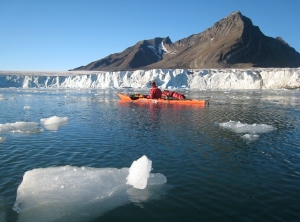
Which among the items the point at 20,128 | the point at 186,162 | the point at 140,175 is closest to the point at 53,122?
the point at 20,128

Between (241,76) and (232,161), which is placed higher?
(241,76)

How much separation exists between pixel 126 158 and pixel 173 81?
240 ft

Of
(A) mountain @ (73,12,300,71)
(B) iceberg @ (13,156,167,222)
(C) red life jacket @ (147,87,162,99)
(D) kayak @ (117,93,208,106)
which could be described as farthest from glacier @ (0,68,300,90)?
(B) iceberg @ (13,156,167,222)

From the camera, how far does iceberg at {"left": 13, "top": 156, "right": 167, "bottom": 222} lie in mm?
5941

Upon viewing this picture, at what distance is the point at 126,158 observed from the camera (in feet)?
33.7

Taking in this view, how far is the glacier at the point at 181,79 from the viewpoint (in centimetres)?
7200

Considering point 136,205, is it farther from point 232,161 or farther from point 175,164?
point 232,161

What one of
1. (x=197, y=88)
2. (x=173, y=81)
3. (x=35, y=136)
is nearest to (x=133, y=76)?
(x=173, y=81)

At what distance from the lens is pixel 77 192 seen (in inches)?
262

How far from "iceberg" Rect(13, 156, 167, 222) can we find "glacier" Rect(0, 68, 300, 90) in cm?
7212

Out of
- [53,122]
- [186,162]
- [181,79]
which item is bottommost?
[186,162]

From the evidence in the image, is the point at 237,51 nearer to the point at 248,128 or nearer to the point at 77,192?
the point at 248,128

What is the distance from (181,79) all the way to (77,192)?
78.4m

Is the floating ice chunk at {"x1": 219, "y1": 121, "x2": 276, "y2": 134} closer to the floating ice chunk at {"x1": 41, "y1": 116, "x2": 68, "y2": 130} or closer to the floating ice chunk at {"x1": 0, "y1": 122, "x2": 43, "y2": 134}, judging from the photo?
the floating ice chunk at {"x1": 41, "y1": 116, "x2": 68, "y2": 130}
